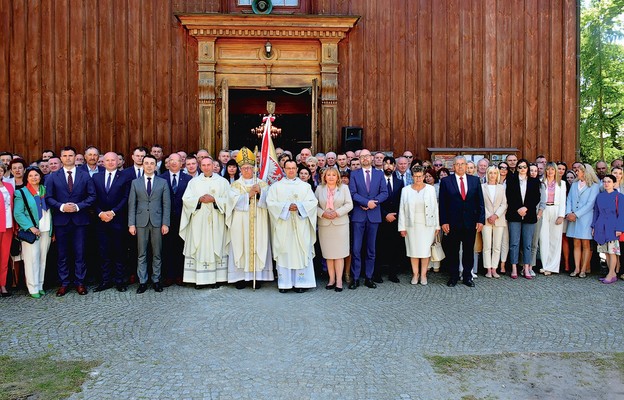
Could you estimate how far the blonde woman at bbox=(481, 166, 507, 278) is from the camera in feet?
25.6

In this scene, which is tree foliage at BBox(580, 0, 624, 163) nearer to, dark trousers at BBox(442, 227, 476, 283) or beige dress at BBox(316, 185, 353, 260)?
dark trousers at BBox(442, 227, 476, 283)

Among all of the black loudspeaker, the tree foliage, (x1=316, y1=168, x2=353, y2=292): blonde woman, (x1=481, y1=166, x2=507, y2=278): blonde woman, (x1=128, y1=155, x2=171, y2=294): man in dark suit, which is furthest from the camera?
the tree foliage

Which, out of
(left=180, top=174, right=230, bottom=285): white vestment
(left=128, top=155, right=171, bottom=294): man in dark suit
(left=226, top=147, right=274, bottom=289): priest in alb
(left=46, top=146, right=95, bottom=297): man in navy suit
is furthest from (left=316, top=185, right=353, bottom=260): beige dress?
(left=46, top=146, right=95, bottom=297): man in navy suit

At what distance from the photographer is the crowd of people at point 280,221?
6.93 metres

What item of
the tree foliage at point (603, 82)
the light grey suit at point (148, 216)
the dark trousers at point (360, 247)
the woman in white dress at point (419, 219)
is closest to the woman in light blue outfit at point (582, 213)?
the woman in white dress at point (419, 219)

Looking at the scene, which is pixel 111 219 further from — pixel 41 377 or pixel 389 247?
pixel 389 247

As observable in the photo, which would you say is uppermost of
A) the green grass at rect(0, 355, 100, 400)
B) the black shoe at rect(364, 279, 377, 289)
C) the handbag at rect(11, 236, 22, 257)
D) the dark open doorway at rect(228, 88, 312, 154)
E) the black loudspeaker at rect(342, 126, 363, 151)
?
the dark open doorway at rect(228, 88, 312, 154)

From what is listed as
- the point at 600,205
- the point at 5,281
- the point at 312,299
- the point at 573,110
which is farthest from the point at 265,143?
the point at 573,110

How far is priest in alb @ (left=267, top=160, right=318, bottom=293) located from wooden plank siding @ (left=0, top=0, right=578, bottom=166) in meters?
3.53

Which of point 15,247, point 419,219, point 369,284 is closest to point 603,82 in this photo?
point 419,219

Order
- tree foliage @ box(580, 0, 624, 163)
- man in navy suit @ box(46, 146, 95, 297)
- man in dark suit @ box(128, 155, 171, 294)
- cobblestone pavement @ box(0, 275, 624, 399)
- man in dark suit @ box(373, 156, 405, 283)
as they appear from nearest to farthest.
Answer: cobblestone pavement @ box(0, 275, 624, 399)
man in navy suit @ box(46, 146, 95, 297)
man in dark suit @ box(128, 155, 171, 294)
man in dark suit @ box(373, 156, 405, 283)
tree foliage @ box(580, 0, 624, 163)

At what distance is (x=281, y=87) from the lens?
10.1 m

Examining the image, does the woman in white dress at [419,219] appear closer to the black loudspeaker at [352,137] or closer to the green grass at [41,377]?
the black loudspeaker at [352,137]

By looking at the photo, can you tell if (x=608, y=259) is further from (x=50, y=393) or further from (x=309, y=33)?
(x=50, y=393)
